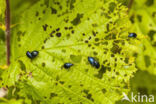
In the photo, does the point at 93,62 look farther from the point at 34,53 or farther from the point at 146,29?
the point at 146,29

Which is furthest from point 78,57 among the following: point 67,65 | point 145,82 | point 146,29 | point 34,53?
point 145,82

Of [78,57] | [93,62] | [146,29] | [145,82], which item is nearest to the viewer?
[93,62]

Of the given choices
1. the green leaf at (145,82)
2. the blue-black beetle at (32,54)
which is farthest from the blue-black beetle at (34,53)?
the green leaf at (145,82)

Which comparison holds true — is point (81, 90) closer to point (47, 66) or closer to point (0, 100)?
point (47, 66)

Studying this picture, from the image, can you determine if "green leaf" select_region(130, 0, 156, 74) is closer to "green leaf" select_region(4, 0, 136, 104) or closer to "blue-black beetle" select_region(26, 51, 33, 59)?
"green leaf" select_region(4, 0, 136, 104)

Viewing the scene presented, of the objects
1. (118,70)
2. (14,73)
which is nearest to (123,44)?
(118,70)

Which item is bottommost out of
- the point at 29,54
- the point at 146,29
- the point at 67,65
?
the point at 67,65
